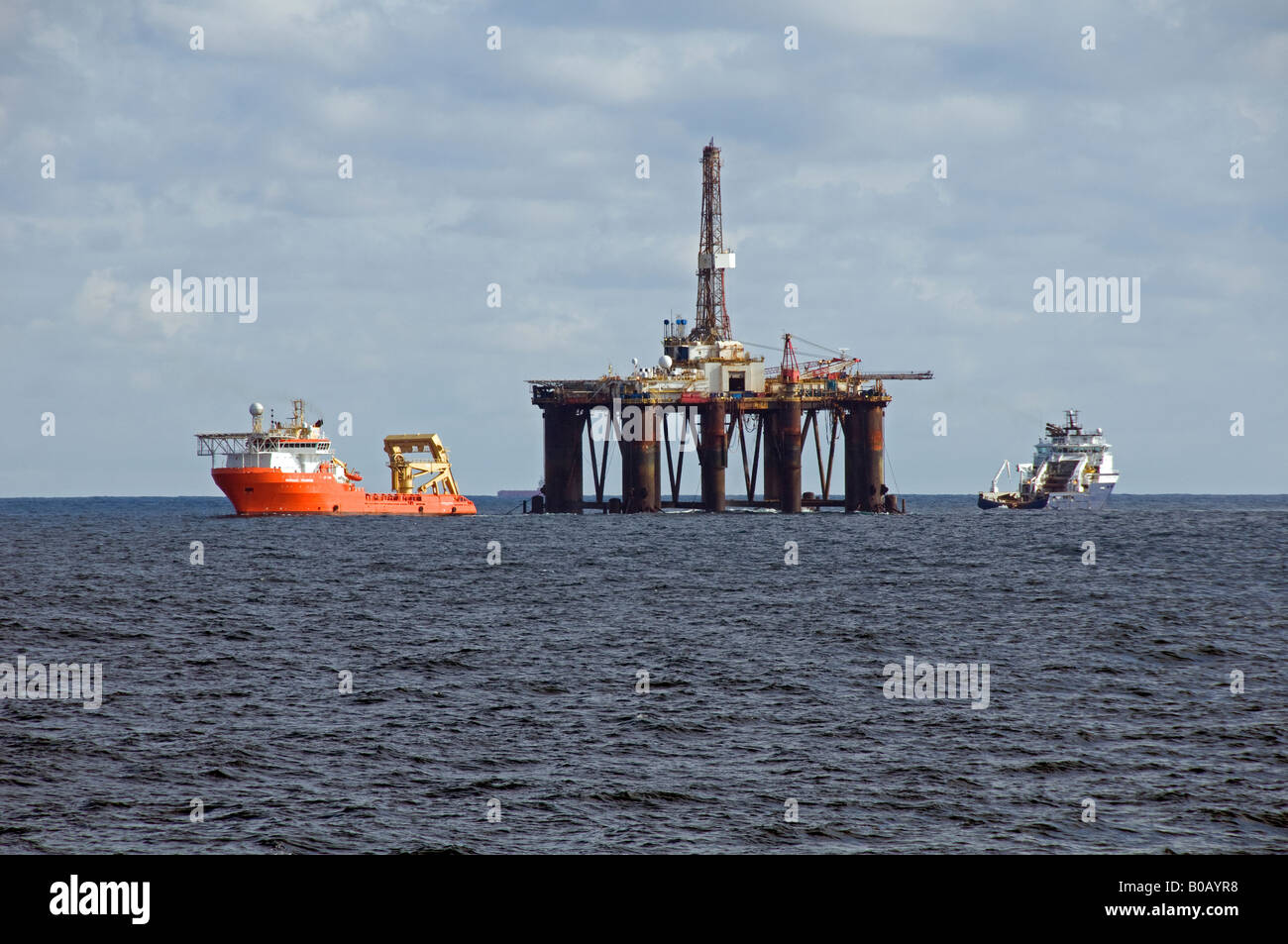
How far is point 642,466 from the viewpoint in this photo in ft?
409

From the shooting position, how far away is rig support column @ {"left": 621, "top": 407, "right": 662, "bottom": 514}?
123m

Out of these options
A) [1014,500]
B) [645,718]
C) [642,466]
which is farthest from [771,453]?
[645,718]

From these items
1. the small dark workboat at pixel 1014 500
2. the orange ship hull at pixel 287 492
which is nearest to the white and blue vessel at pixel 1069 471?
the small dark workboat at pixel 1014 500

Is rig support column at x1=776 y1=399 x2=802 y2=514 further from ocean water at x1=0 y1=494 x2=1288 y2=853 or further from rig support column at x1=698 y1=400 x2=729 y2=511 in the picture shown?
ocean water at x1=0 y1=494 x2=1288 y2=853

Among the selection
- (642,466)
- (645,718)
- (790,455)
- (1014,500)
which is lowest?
(645,718)

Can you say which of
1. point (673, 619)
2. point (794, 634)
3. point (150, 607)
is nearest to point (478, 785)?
point (794, 634)

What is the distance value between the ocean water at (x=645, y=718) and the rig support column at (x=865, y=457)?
6507cm

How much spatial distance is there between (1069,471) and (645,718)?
137 metres

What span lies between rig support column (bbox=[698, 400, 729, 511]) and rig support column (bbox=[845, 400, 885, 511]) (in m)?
12.8

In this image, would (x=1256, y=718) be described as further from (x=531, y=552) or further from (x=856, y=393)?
(x=856, y=393)

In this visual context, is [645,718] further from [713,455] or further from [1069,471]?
[1069,471]

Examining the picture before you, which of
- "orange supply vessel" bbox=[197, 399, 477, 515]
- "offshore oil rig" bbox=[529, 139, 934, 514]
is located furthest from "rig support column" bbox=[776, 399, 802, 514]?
"orange supply vessel" bbox=[197, 399, 477, 515]
